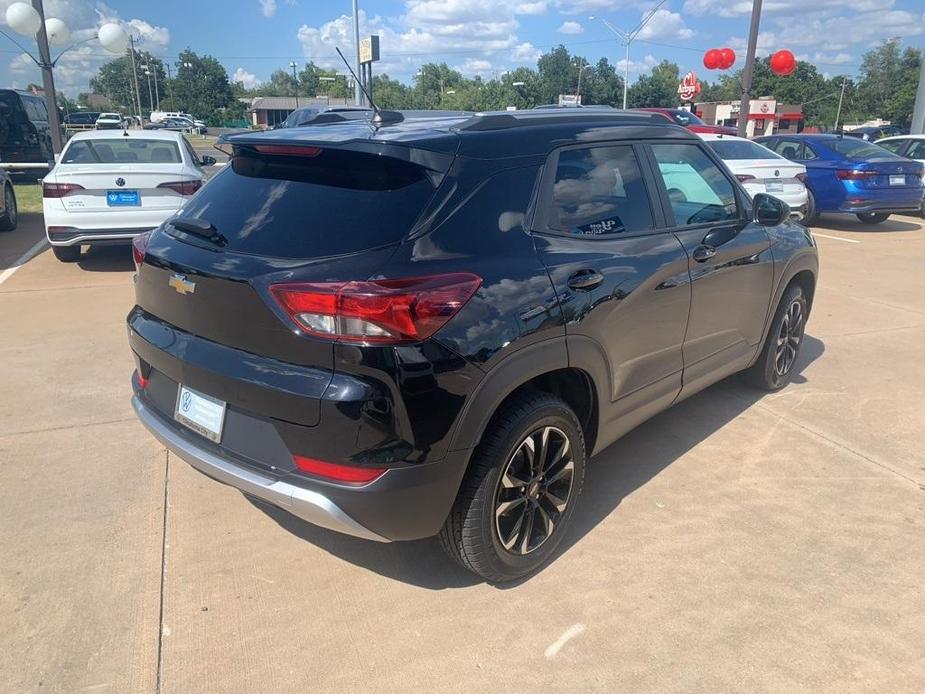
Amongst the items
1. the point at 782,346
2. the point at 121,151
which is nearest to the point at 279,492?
the point at 782,346

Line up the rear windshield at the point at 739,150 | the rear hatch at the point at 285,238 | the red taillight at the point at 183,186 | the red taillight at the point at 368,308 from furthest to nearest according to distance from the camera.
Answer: the rear windshield at the point at 739,150
the red taillight at the point at 183,186
the rear hatch at the point at 285,238
the red taillight at the point at 368,308

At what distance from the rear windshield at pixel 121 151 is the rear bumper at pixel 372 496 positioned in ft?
23.6

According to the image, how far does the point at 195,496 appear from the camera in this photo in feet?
11.4

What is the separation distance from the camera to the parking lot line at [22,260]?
26.2 ft

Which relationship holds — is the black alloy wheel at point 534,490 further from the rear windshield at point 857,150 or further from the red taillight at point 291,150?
the rear windshield at point 857,150

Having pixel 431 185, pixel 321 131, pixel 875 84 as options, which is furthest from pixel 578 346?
pixel 875 84

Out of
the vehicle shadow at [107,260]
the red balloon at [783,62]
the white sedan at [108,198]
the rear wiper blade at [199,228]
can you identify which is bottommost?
the vehicle shadow at [107,260]

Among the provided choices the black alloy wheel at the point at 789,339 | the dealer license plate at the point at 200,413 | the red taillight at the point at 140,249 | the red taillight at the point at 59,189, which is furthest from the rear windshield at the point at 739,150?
the dealer license plate at the point at 200,413

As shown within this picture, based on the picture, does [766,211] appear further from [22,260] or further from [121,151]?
[22,260]

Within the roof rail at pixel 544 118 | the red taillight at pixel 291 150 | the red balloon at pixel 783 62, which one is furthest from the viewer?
the red balloon at pixel 783 62

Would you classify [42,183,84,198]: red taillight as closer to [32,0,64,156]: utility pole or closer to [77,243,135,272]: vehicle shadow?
[77,243,135,272]: vehicle shadow

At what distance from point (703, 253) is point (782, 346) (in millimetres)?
1647

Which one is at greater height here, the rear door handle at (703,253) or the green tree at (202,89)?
the green tree at (202,89)

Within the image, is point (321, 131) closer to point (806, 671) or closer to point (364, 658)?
point (364, 658)
